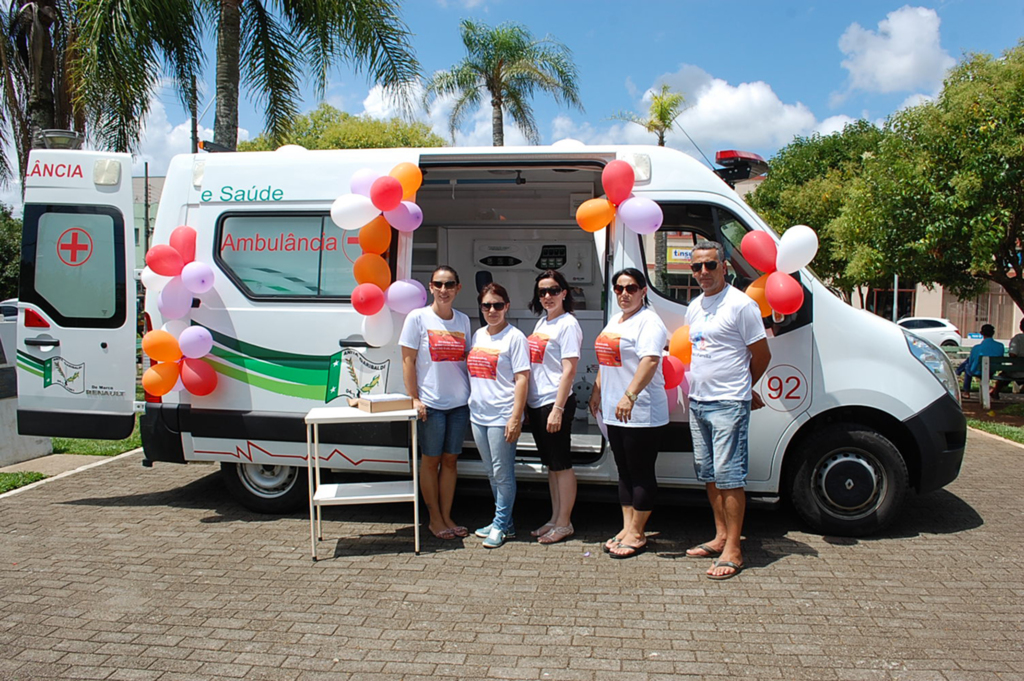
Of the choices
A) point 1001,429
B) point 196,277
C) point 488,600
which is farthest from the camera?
point 1001,429

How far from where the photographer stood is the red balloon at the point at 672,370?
4.69 meters

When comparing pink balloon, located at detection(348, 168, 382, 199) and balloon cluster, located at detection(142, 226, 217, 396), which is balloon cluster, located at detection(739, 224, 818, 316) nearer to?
pink balloon, located at detection(348, 168, 382, 199)

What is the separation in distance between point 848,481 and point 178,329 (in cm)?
469

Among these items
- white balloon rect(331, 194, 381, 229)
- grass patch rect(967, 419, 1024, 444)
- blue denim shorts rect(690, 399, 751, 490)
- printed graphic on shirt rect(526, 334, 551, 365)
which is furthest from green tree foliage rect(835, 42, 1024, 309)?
white balloon rect(331, 194, 381, 229)

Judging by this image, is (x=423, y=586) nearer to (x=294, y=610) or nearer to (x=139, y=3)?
(x=294, y=610)

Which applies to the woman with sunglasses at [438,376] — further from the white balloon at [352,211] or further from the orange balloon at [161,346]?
the orange balloon at [161,346]

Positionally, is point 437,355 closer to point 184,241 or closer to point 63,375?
point 184,241

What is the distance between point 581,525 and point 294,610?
2.14m

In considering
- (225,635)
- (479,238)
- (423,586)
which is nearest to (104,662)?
(225,635)

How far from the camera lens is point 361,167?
205 inches

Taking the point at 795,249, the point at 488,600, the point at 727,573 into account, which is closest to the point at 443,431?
the point at 488,600

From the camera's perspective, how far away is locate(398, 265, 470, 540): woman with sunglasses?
4.87 m

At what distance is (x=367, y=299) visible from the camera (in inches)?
193

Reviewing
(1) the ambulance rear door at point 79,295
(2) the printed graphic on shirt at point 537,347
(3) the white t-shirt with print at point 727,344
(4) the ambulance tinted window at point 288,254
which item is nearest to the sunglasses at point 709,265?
(3) the white t-shirt with print at point 727,344
